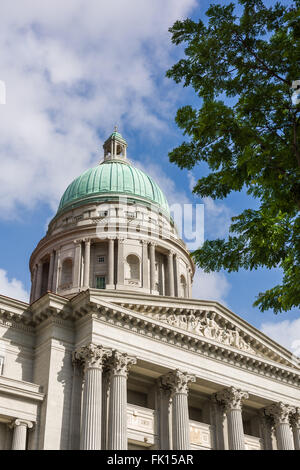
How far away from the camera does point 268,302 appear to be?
1631 cm

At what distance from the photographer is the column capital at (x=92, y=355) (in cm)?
2841

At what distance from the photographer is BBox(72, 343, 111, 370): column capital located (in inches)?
1118

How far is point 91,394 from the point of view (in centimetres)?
A: 2748

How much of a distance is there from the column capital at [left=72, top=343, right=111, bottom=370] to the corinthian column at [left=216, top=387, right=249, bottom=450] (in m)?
8.80

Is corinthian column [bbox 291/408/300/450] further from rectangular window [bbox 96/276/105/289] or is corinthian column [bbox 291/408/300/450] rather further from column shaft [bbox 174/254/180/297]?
rectangular window [bbox 96/276/105/289]

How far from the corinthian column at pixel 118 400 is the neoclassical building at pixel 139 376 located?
51mm

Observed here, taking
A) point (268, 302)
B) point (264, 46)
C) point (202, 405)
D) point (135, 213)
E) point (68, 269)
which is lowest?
point (268, 302)

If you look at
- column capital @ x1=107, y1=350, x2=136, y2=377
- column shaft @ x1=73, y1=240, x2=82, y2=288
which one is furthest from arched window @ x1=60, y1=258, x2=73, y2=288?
column capital @ x1=107, y1=350, x2=136, y2=377

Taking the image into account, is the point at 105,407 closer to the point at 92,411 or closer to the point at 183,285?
the point at 92,411

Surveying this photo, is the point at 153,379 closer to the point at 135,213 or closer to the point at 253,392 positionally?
the point at 253,392

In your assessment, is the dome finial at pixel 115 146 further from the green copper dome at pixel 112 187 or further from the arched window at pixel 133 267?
the arched window at pixel 133 267

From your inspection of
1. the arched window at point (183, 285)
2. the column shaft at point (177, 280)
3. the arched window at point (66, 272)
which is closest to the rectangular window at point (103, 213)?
the arched window at point (66, 272)

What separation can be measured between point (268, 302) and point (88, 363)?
14.4m
